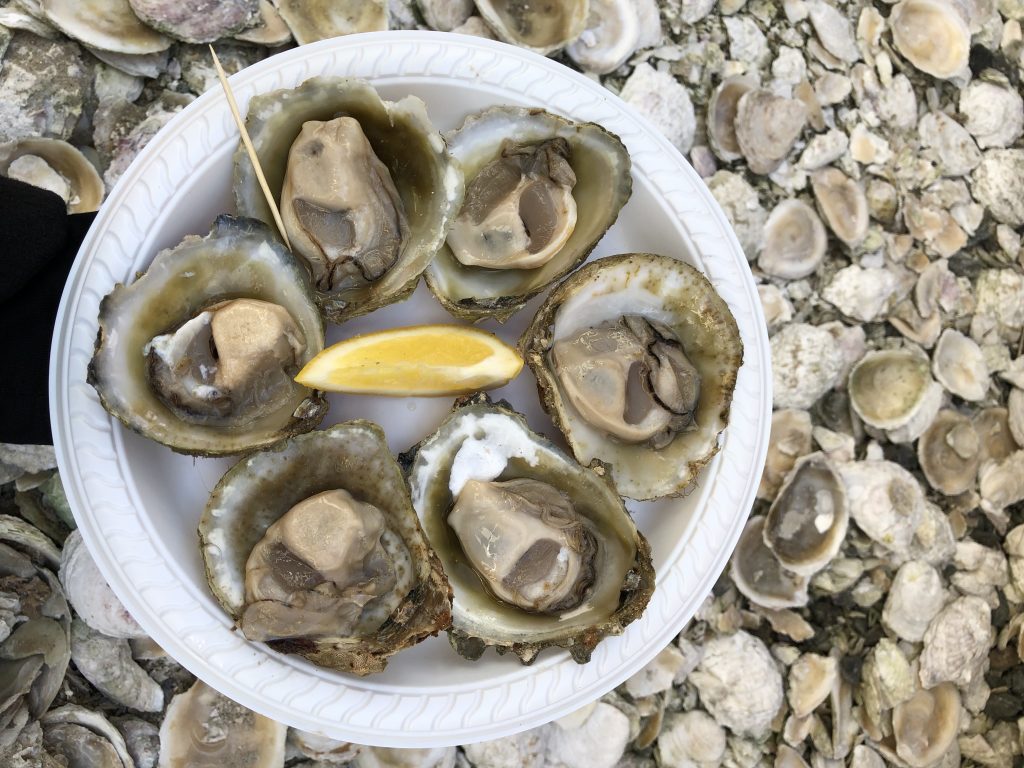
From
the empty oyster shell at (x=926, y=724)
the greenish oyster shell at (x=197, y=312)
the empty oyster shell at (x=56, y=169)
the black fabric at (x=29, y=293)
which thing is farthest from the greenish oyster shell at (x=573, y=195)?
the empty oyster shell at (x=926, y=724)

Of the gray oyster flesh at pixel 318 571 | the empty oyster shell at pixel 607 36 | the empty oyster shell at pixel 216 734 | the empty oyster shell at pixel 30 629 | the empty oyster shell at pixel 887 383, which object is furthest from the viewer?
the empty oyster shell at pixel 887 383

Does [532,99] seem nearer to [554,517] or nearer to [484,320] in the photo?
[484,320]

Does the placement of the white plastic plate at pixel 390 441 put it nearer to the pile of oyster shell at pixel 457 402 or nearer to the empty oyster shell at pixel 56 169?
the pile of oyster shell at pixel 457 402

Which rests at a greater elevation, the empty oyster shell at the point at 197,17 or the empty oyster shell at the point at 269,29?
the empty oyster shell at the point at 197,17

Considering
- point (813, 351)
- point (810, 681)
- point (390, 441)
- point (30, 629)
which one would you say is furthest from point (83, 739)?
point (813, 351)

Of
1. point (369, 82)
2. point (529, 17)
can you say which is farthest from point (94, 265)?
point (529, 17)

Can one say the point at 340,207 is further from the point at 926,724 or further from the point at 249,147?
the point at 926,724

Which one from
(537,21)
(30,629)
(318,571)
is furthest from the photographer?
(537,21)
